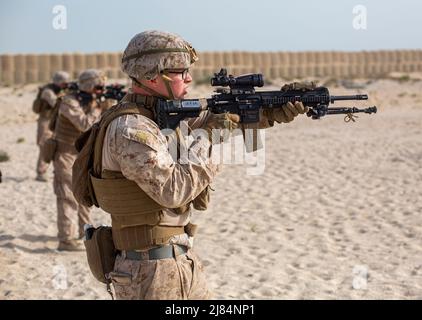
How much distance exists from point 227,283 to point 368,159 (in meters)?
7.11

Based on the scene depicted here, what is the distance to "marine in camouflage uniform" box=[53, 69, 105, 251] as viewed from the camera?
23.7 ft

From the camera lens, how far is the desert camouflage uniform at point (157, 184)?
2.95 meters

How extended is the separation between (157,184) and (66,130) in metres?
4.52

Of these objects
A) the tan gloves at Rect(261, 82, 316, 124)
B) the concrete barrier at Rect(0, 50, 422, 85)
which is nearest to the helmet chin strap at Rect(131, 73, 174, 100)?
the tan gloves at Rect(261, 82, 316, 124)

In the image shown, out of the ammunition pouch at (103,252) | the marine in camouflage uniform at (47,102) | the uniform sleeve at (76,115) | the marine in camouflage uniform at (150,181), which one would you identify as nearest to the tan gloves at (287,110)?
the marine in camouflage uniform at (150,181)

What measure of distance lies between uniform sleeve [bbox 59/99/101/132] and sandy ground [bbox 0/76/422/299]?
4.03 feet

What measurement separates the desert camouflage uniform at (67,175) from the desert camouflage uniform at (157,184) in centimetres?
407

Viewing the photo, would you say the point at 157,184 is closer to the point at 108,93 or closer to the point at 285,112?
the point at 285,112

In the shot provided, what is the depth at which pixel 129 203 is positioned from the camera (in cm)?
308

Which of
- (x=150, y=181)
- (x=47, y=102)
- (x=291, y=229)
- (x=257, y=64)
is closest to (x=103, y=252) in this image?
(x=150, y=181)

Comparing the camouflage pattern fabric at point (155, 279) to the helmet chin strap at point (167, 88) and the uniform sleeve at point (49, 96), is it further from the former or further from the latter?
the uniform sleeve at point (49, 96)
